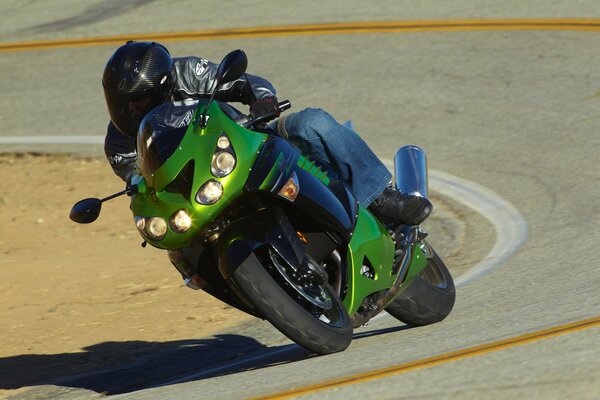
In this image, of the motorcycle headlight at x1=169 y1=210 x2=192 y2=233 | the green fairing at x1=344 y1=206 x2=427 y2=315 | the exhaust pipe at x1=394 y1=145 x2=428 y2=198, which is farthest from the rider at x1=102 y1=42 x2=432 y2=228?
the motorcycle headlight at x1=169 y1=210 x2=192 y2=233

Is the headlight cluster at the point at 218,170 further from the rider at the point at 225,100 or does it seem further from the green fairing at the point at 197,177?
the rider at the point at 225,100

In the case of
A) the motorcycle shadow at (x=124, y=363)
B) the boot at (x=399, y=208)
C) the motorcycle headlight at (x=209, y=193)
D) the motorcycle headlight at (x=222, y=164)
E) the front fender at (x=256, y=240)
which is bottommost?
the motorcycle shadow at (x=124, y=363)

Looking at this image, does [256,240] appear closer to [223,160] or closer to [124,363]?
[223,160]

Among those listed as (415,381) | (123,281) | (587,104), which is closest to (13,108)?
(123,281)

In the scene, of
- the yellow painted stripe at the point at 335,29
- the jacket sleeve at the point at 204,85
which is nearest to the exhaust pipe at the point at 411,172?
the jacket sleeve at the point at 204,85

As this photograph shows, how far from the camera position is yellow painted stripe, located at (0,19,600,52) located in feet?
43.8

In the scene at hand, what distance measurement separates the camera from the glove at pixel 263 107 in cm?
584

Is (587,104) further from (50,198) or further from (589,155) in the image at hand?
(50,198)

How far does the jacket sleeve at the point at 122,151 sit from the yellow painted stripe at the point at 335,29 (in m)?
7.76

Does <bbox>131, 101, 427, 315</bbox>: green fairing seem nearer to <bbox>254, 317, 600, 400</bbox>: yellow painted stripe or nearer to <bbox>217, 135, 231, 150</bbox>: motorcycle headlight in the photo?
<bbox>217, 135, 231, 150</bbox>: motorcycle headlight

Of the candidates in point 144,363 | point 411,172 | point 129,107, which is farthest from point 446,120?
point 129,107

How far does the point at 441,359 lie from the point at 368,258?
994mm

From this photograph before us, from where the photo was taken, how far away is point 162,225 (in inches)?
213

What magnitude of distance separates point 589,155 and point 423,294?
155 inches
